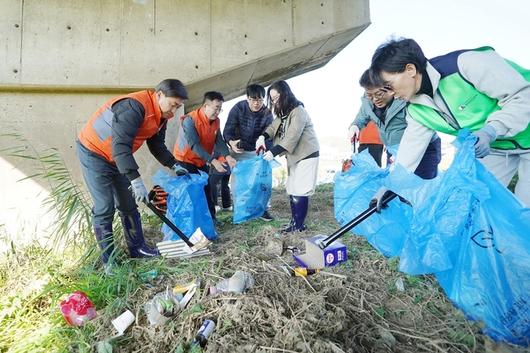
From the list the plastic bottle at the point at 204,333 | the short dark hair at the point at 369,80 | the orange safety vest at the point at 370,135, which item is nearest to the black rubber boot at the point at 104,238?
the plastic bottle at the point at 204,333

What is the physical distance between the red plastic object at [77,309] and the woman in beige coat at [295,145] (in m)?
1.70

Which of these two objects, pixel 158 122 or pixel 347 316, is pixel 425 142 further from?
pixel 158 122

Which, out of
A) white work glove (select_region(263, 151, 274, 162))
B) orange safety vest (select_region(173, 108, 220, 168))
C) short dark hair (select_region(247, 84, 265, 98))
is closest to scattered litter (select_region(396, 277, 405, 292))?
white work glove (select_region(263, 151, 274, 162))

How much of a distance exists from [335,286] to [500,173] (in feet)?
3.31

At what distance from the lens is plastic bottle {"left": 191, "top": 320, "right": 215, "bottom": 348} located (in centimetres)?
135

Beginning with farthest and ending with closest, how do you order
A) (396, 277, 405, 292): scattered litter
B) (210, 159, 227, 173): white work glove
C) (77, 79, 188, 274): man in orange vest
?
1. (210, 159, 227, 173): white work glove
2. (77, 79, 188, 274): man in orange vest
3. (396, 277, 405, 292): scattered litter

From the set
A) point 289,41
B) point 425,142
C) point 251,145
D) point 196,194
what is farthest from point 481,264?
point 289,41

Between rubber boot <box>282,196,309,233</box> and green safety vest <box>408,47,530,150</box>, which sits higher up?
green safety vest <box>408,47,530,150</box>

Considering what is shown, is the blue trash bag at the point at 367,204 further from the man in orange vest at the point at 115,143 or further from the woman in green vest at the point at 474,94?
the man in orange vest at the point at 115,143

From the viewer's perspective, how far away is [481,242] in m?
1.29

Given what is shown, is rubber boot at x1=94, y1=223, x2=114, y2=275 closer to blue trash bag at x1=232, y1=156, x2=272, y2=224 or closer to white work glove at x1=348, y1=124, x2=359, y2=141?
blue trash bag at x1=232, y1=156, x2=272, y2=224

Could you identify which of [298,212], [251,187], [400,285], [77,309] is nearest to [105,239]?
[77,309]

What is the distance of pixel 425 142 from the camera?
1762 mm

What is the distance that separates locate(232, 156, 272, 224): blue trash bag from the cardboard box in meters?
1.12
